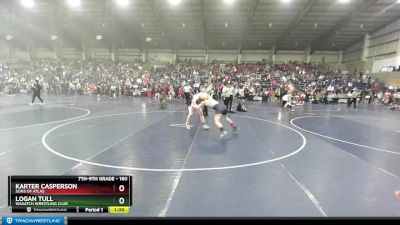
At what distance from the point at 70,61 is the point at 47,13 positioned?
10336mm

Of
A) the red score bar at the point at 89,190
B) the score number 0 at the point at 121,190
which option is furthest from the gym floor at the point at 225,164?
the score number 0 at the point at 121,190

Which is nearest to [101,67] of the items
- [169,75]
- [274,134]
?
[169,75]

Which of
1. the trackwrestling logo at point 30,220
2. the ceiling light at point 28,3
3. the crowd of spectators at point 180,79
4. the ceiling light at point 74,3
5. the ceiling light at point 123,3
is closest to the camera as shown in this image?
the trackwrestling logo at point 30,220

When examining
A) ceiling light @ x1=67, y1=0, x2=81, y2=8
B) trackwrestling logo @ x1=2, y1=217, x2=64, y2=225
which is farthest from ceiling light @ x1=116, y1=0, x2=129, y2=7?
trackwrestling logo @ x1=2, y1=217, x2=64, y2=225

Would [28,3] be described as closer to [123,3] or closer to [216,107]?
[123,3]

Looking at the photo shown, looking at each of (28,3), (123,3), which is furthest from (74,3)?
(123,3)

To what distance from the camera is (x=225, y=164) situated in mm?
5871

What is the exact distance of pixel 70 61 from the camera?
35125mm
